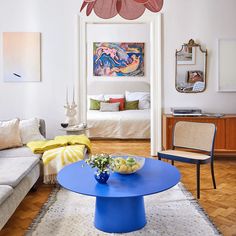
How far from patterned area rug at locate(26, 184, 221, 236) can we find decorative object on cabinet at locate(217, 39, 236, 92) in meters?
2.36

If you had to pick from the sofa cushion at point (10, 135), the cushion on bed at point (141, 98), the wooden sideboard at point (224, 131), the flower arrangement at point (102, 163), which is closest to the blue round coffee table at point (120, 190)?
the flower arrangement at point (102, 163)

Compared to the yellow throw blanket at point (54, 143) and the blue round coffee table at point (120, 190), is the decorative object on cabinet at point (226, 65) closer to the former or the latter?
the yellow throw blanket at point (54, 143)

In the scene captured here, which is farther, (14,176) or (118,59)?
(118,59)

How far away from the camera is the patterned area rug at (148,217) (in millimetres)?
2379

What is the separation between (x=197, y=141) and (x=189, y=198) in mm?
792

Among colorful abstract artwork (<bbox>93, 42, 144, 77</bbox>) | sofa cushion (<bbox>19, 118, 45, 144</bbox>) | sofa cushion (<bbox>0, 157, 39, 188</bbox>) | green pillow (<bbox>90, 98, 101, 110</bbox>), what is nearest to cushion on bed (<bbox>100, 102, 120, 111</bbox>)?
green pillow (<bbox>90, 98, 101, 110</bbox>)

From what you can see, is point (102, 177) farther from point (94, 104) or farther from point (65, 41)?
point (94, 104)

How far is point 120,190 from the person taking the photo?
2170 mm

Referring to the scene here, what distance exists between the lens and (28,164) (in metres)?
2.96

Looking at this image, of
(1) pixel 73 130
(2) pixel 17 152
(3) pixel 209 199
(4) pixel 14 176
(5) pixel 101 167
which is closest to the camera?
(5) pixel 101 167

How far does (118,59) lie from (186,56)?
9.57 feet

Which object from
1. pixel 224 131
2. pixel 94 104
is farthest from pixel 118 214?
pixel 94 104

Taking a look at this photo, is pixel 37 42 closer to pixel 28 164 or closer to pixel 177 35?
pixel 177 35

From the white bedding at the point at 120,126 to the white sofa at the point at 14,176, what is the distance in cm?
276
